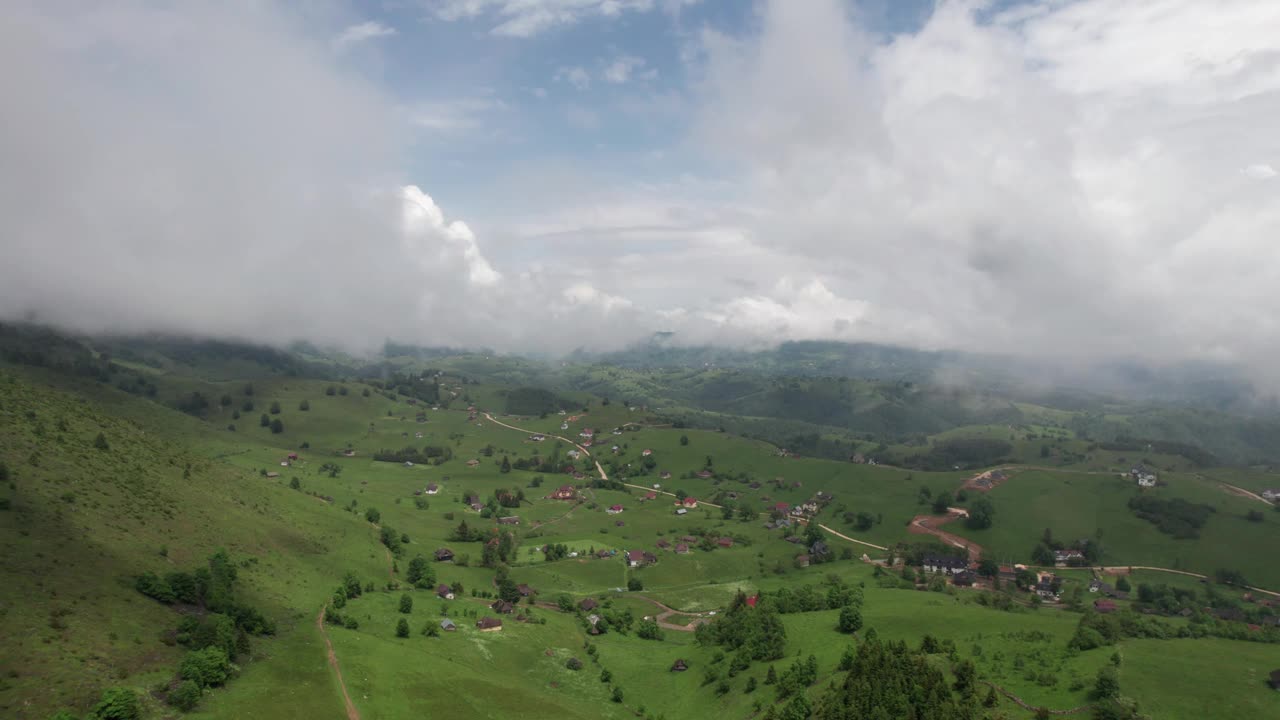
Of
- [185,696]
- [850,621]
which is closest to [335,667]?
[185,696]

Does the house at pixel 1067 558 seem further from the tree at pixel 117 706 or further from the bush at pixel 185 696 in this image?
the tree at pixel 117 706

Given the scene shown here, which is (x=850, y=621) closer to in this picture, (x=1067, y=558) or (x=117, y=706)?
(x=117, y=706)

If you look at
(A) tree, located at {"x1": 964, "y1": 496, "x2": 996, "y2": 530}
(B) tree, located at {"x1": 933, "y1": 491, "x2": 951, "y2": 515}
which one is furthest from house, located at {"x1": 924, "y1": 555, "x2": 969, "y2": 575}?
(B) tree, located at {"x1": 933, "y1": 491, "x2": 951, "y2": 515}

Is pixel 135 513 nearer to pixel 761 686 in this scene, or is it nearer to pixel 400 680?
pixel 400 680

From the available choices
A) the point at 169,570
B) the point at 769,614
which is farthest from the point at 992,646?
the point at 169,570

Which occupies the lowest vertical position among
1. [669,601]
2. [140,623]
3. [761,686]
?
[669,601]
